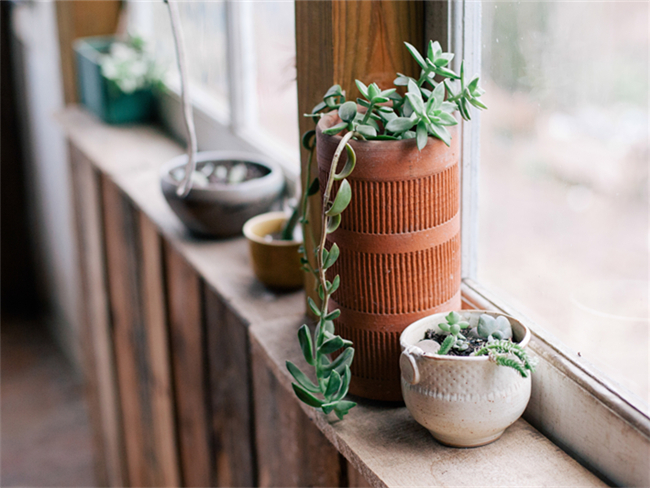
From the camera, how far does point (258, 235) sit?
3.88ft

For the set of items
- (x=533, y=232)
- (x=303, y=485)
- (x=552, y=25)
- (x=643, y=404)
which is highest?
(x=552, y=25)

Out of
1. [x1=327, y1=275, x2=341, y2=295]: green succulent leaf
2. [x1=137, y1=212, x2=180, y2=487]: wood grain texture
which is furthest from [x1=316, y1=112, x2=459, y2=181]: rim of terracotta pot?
[x1=137, y1=212, x2=180, y2=487]: wood grain texture

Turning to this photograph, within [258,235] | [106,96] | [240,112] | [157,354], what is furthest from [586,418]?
[106,96]

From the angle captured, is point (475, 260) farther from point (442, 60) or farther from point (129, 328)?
point (129, 328)

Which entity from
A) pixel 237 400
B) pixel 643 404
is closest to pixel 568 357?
pixel 643 404

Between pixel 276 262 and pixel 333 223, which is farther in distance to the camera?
pixel 276 262

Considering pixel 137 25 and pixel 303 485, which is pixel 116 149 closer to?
pixel 137 25

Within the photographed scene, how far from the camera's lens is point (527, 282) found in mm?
820

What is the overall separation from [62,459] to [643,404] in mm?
2675

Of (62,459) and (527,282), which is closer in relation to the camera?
(527,282)

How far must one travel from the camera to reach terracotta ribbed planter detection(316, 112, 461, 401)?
687 mm

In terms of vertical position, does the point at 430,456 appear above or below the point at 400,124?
below

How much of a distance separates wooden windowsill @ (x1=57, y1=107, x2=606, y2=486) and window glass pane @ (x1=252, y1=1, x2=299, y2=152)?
27 centimetres

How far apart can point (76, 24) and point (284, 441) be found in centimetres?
169
